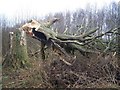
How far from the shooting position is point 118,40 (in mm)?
7590

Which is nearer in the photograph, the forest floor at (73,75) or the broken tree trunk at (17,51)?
the forest floor at (73,75)

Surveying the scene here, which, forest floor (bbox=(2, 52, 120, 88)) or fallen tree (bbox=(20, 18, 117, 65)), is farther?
fallen tree (bbox=(20, 18, 117, 65))

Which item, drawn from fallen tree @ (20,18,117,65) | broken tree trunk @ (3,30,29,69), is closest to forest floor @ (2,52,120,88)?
fallen tree @ (20,18,117,65)

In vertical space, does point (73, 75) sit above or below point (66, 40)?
below

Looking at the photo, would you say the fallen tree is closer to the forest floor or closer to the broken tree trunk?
the forest floor

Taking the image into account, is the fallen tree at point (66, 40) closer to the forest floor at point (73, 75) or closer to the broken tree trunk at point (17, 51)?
the forest floor at point (73, 75)

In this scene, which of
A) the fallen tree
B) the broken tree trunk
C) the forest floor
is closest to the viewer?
the forest floor

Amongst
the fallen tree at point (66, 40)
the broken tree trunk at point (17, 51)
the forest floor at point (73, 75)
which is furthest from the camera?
the broken tree trunk at point (17, 51)

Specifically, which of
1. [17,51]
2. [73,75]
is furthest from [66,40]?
[17,51]

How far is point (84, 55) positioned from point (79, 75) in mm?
856

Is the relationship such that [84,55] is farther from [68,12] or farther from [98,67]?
[68,12]

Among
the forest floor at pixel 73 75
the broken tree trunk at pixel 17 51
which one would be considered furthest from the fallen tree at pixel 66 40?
the broken tree trunk at pixel 17 51

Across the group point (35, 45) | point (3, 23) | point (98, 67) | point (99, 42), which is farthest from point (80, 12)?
point (98, 67)

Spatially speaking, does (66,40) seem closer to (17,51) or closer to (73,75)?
(73,75)
